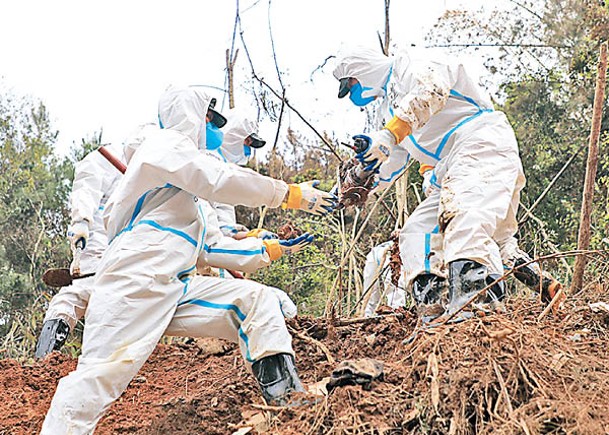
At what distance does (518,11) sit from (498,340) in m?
7.64

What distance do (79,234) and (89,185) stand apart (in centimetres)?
43

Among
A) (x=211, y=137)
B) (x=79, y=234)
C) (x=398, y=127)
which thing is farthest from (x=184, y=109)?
(x=79, y=234)

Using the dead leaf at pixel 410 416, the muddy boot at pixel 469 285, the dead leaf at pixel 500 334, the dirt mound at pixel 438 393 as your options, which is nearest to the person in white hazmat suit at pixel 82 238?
the dirt mound at pixel 438 393

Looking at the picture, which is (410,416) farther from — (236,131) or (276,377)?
(236,131)

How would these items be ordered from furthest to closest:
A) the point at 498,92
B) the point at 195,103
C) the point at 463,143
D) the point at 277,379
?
the point at 498,92, the point at 463,143, the point at 195,103, the point at 277,379

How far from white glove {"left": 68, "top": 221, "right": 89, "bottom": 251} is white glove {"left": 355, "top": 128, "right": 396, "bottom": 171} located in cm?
218

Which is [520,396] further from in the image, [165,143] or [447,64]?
[447,64]

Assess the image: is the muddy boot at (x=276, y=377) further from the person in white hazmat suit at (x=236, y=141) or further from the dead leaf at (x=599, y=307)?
the person in white hazmat suit at (x=236, y=141)

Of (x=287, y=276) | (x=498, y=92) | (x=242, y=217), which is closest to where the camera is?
(x=287, y=276)

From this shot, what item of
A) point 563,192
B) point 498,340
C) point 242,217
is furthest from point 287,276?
point 498,340

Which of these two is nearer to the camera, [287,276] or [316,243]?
[287,276]

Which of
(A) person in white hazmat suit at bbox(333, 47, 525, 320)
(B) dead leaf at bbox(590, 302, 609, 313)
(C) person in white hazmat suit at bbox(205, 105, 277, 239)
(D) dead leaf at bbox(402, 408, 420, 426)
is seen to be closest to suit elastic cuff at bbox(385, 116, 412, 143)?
(A) person in white hazmat suit at bbox(333, 47, 525, 320)

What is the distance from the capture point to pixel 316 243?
776cm

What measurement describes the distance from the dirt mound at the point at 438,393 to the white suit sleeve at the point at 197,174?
79 centimetres
